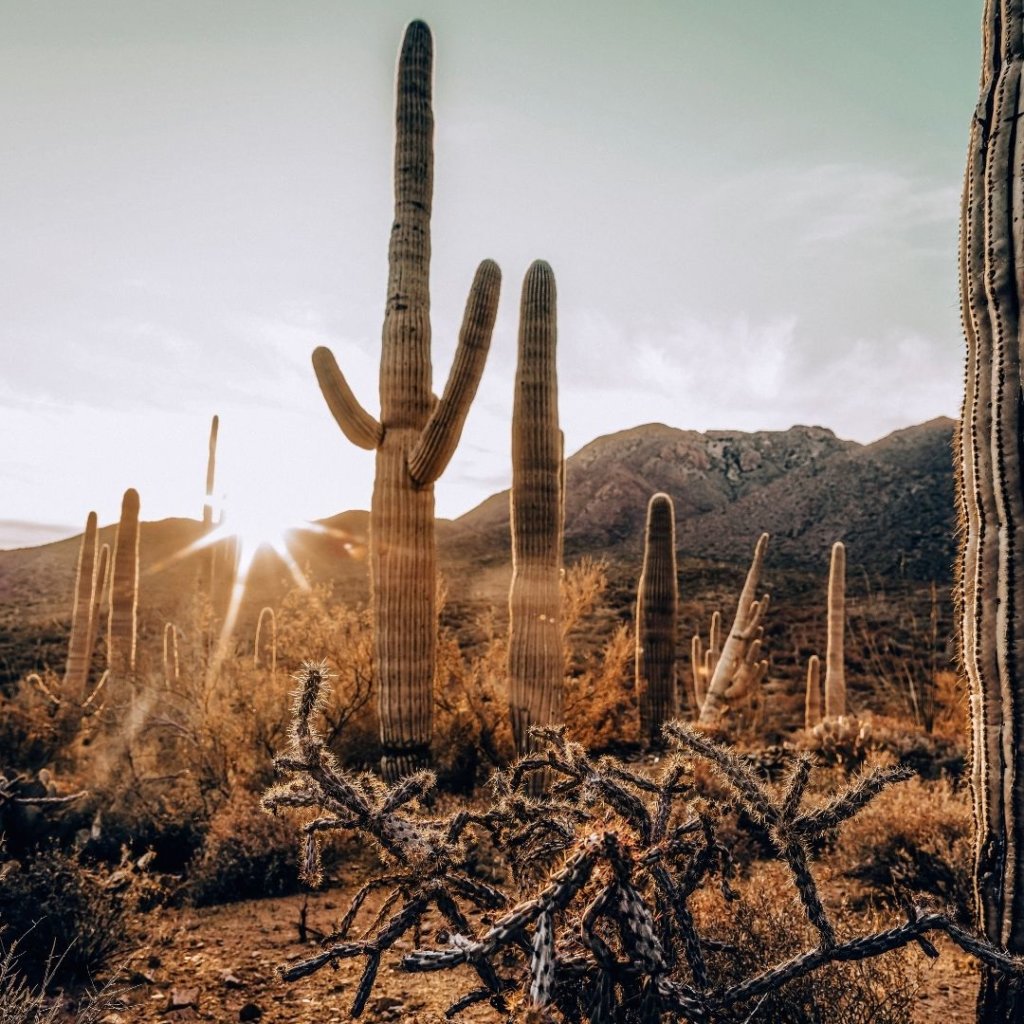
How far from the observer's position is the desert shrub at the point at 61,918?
5.00 metres

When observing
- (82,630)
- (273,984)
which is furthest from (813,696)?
(82,630)

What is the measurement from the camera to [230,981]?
5.01 metres

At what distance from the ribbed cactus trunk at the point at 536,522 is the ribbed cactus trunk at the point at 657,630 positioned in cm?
312

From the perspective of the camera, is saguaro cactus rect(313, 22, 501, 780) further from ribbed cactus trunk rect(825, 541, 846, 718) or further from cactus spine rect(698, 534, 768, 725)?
ribbed cactus trunk rect(825, 541, 846, 718)

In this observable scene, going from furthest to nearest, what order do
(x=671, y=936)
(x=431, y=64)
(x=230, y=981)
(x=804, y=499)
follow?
(x=804, y=499) → (x=431, y=64) → (x=230, y=981) → (x=671, y=936)

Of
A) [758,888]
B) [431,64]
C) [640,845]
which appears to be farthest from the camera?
[431,64]

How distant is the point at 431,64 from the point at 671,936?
10977 mm

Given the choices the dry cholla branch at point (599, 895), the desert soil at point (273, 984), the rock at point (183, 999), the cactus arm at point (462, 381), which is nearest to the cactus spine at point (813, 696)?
the cactus arm at point (462, 381)

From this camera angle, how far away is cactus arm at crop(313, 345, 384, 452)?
32.7ft

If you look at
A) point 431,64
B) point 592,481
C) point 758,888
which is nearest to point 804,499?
point 592,481

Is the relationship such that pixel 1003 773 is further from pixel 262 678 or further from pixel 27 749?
pixel 27 749

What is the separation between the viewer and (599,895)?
2318 millimetres

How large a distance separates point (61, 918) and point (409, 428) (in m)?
6.09

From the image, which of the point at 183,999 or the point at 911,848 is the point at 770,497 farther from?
the point at 183,999
